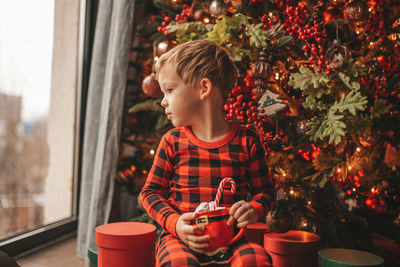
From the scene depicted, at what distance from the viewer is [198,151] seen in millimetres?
987

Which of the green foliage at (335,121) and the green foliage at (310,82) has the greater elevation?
the green foliage at (310,82)

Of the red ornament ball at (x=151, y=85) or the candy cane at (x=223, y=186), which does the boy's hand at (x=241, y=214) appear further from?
the red ornament ball at (x=151, y=85)

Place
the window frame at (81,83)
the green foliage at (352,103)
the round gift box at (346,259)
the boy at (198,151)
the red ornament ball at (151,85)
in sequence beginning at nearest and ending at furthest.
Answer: the boy at (198,151), the round gift box at (346,259), the green foliage at (352,103), the red ornament ball at (151,85), the window frame at (81,83)

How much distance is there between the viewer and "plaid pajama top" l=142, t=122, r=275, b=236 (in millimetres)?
963

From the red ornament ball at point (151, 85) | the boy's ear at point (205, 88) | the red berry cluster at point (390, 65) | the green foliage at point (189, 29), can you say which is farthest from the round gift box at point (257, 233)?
the red berry cluster at point (390, 65)

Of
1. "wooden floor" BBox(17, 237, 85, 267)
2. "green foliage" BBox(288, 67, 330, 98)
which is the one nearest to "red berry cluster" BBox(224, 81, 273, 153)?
"green foliage" BBox(288, 67, 330, 98)

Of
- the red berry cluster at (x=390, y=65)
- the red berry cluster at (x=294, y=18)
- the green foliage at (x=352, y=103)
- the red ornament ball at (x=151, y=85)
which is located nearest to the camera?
the green foliage at (x=352, y=103)

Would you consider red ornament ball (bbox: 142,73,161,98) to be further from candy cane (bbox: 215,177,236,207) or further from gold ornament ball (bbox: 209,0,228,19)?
candy cane (bbox: 215,177,236,207)

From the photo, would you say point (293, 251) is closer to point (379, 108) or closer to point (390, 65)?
point (379, 108)

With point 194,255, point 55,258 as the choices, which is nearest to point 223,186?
point 194,255

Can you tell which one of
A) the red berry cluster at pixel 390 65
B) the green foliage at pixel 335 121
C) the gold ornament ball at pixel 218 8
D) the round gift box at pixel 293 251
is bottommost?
the round gift box at pixel 293 251

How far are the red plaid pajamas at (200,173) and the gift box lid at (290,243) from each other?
0.84 feet

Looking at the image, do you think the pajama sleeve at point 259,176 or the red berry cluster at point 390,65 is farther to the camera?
the red berry cluster at point 390,65

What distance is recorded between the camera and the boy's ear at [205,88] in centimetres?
96
